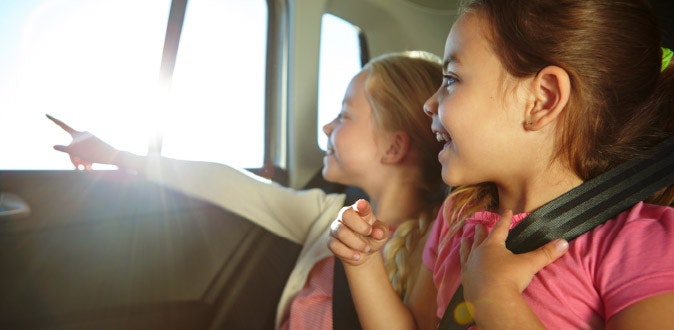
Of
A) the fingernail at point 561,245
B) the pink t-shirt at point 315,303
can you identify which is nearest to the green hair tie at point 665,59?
the fingernail at point 561,245

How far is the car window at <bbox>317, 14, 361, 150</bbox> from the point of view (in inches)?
84.8

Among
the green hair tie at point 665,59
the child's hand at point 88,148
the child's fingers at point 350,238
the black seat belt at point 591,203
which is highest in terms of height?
the green hair tie at point 665,59

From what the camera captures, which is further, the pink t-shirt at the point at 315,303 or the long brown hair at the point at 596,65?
the pink t-shirt at the point at 315,303

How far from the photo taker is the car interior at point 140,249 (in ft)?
5.01

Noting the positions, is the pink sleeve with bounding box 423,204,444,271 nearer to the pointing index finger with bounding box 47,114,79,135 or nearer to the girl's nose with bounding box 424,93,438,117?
the girl's nose with bounding box 424,93,438,117

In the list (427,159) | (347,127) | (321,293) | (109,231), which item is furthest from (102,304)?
(427,159)

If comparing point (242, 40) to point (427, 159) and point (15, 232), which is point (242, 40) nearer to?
point (427, 159)

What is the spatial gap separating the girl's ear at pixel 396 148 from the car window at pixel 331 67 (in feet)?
1.69

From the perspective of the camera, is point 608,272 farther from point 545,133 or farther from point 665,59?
point 665,59

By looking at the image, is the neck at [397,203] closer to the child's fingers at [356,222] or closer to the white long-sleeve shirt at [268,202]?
the white long-sleeve shirt at [268,202]

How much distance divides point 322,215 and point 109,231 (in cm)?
57

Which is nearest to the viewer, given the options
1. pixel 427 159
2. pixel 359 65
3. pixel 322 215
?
pixel 427 159

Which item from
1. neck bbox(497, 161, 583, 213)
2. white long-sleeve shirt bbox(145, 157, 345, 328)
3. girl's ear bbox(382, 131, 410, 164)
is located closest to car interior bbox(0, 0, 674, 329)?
white long-sleeve shirt bbox(145, 157, 345, 328)

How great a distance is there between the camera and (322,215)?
175cm
